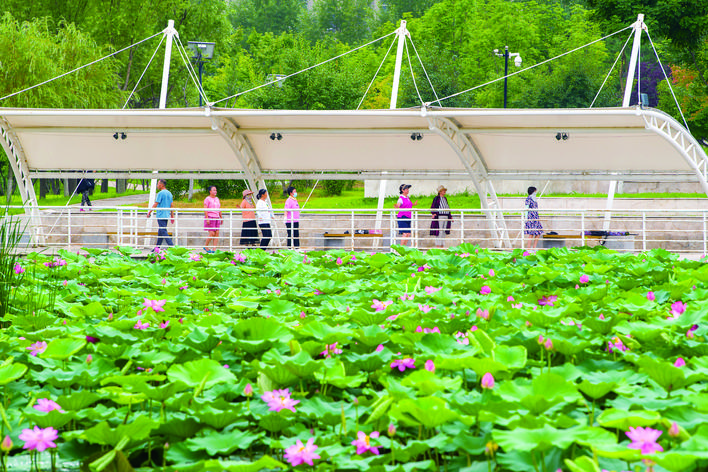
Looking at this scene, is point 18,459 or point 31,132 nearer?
A: point 18,459

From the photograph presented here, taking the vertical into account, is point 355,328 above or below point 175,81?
below

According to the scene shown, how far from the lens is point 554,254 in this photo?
768cm

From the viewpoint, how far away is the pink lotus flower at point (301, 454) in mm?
2047

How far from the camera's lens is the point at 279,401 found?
244cm

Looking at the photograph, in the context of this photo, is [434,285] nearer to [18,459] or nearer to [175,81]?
[18,459]

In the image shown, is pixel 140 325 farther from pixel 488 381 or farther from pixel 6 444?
pixel 488 381

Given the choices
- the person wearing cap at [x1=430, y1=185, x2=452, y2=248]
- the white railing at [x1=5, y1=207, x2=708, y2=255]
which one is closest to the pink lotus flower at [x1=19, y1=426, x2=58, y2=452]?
the white railing at [x1=5, y1=207, x2=708, y2=255]

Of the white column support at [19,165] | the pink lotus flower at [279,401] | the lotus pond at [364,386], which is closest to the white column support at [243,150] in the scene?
the white column support at [19,165]

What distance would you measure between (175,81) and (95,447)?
41.4 m

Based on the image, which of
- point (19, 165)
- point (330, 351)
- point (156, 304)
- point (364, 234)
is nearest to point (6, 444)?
point (330, 351)

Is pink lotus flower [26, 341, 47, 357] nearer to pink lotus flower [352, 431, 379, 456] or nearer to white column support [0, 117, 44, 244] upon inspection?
pink lotus flower [352, 431, 379, 456]

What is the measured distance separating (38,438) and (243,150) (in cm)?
1412

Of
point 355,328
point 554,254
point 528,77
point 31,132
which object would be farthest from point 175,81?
point 355,328

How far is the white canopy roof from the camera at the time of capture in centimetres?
1404
